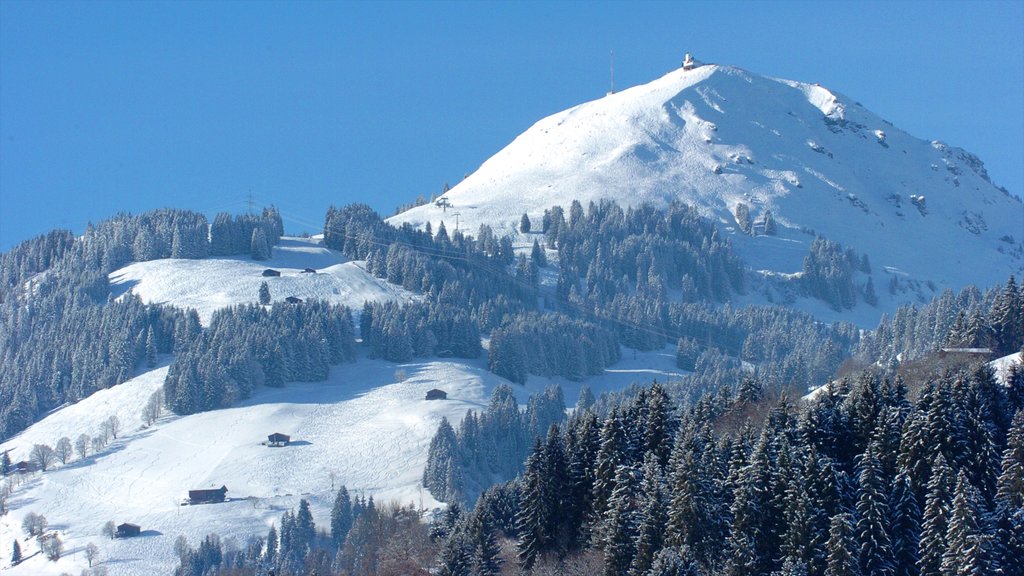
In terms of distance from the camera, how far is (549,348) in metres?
175

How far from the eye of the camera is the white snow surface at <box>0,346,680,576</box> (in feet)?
386

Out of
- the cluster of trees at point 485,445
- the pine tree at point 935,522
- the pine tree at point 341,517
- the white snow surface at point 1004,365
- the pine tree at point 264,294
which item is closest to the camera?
the pine tree at point 935,522

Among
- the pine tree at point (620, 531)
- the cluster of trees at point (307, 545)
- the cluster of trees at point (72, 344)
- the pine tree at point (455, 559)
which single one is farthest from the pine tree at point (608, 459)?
the cluster of trees at point (72, 344)

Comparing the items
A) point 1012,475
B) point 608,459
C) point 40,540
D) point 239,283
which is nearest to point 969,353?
point 1012,475

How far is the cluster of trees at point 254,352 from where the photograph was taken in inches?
5965

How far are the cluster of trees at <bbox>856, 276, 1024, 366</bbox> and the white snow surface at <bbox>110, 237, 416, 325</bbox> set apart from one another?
64373 millimetres

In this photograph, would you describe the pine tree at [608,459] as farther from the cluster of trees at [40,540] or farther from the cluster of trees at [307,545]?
the cluster of trees at [40,540]

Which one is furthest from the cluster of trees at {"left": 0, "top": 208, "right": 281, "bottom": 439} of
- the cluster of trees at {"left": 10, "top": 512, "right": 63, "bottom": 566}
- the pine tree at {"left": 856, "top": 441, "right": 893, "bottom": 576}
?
the pine tree at {"left": 856, "top": 441, "right": 893, "bottom": 576}

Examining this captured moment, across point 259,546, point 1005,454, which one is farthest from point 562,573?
point 259,546

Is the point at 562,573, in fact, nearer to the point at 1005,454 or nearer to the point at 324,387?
the point at 1005,454

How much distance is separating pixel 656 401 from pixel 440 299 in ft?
366

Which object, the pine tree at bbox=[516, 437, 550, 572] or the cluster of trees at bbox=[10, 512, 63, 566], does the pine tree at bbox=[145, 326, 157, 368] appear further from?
the pine tree at bbox=[516, 437, 550, 572]

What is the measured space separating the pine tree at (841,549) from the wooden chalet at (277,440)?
8417 centimetres

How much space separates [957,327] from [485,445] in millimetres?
49131
